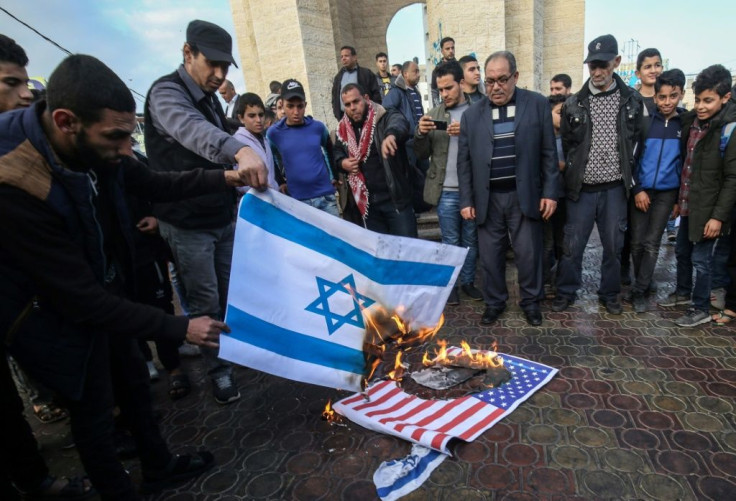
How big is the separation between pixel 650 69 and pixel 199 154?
5262 millimetres

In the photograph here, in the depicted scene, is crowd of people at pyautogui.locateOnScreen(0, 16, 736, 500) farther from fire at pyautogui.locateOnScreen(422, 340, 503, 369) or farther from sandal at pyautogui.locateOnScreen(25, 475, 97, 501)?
fire at pyautogui.locateOnScreen(422, 340, 503, 369)

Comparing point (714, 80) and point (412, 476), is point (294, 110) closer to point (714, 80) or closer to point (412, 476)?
point (412, 476)

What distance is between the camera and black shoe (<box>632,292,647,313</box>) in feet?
13.1

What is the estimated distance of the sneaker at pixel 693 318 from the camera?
11.9 ft

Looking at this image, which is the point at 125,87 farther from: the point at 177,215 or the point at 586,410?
the point at 586,410

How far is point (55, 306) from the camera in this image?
172 centimetres

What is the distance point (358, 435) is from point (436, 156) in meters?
3.02

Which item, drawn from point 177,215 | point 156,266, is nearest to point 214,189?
point 177,215

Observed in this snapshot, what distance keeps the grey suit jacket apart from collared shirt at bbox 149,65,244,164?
92.4 inches

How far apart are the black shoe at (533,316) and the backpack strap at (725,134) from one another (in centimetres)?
202

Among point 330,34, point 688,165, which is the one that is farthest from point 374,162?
point 330,34

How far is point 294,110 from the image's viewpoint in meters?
4.51

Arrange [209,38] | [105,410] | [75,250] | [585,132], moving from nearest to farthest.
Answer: [75,250], [105,410], [209,38], [585,132]

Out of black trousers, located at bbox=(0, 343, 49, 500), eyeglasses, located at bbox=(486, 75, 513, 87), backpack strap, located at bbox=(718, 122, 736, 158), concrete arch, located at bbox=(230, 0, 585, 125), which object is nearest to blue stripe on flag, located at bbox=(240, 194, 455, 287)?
black trousers, located at bbox=(0, 343, 49, 500)
